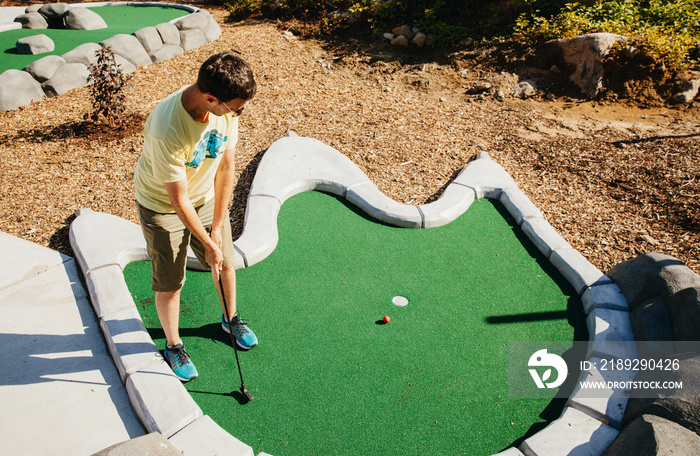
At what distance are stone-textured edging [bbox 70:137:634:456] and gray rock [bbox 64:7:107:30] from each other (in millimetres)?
6009

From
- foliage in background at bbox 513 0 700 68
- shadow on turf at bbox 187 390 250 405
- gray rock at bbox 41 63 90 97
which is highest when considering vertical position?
foliage in background at bbox 513 0 700 68

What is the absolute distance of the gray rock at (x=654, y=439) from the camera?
6.32 feet

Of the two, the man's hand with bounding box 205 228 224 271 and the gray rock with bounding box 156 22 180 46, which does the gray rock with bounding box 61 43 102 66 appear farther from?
the man's hand with bounding box 205 228 224 271

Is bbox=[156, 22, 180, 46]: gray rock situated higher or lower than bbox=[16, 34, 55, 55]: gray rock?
higher

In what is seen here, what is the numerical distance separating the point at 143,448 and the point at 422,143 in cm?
418

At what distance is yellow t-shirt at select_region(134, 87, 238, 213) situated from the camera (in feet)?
6.67

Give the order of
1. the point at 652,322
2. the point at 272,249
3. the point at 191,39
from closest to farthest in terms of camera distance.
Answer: the point at 652,322 < the point at 272,249 < the point at 191,39

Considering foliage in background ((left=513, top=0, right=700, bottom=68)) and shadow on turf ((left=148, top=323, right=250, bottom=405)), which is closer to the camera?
shadow on turf ((left=148, top=323, right=250, bottom=405))

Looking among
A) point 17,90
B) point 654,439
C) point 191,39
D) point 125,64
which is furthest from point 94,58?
point 654,439

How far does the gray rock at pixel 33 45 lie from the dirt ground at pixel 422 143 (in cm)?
172

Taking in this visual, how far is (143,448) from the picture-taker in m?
1.96

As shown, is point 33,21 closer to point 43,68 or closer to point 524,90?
point 43,68

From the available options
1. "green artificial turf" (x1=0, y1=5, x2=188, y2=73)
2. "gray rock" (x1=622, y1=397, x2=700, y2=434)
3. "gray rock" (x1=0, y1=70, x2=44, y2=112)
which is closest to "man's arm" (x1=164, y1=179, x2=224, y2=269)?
"gray rock" (x1=622, y1=397, x2=700, y2=434)
